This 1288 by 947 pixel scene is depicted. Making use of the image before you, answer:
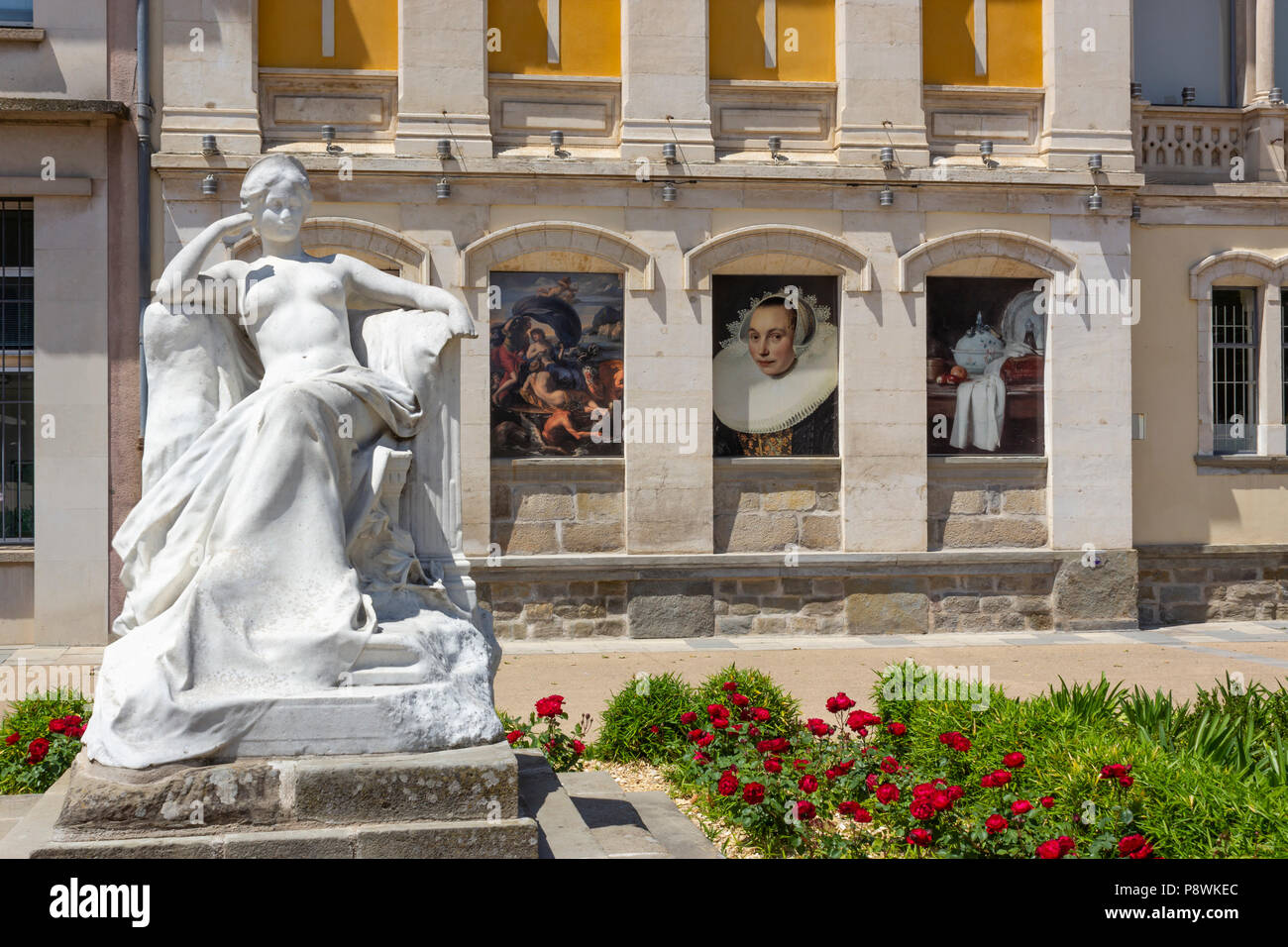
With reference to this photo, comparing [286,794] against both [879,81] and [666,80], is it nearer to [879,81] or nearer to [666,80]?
[666,80]

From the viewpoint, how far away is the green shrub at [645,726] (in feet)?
24.2

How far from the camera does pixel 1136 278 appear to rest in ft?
48.0

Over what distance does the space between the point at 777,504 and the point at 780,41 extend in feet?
16.0

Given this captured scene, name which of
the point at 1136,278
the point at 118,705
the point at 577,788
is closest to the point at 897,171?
the point at 1136,278

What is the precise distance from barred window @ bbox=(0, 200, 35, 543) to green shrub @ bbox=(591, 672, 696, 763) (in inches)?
314

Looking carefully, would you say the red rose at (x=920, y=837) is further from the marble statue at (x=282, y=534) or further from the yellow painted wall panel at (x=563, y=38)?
the yellow painted wall panel at (x=563, y=38)

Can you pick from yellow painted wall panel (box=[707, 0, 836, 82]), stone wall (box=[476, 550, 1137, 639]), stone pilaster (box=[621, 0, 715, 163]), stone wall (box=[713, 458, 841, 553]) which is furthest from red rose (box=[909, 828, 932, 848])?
yellow painted wall panel (box=[707, 0, 836, 82])

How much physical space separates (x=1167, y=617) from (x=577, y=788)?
10592mm

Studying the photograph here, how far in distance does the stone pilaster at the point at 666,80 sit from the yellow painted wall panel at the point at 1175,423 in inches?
203

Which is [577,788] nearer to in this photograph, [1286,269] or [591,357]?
[591,357]

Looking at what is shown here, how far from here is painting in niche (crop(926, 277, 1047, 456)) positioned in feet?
46.4

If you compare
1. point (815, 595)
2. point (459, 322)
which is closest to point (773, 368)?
point (815, 595)

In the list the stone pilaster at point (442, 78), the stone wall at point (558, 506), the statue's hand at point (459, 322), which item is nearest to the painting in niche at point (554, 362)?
the stone wall at point (558, 506)

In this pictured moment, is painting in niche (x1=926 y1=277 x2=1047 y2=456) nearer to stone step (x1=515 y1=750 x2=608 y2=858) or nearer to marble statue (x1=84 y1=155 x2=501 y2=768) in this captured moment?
stone step (x1=515 y1=750 x2=608 y2=858)
